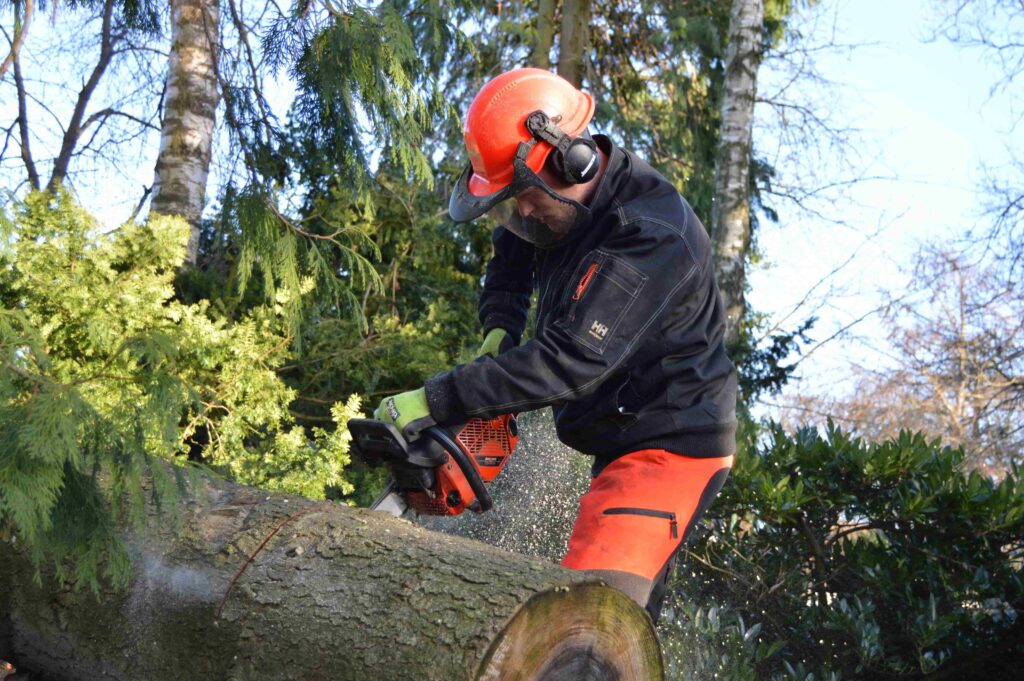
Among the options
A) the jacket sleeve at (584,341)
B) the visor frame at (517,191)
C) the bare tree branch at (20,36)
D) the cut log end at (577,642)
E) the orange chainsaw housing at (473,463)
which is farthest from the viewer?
the bare tree branch at (20,36)

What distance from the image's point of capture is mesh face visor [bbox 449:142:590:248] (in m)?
2.75

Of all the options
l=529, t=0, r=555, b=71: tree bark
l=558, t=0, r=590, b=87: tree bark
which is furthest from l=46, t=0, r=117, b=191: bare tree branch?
l=558, t=0, r=590, b=87: tree bark

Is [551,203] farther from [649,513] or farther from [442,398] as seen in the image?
[649,513]

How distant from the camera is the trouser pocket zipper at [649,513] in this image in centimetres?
257

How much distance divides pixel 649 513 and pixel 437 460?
24.0 inches

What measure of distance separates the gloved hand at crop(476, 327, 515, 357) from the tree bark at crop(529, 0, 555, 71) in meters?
6.94

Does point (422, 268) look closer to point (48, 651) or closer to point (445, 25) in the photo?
point (445, 25)

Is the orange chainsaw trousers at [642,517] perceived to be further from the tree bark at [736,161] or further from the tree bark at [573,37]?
the tree bark at [573,37]

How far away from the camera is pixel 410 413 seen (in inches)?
99.7

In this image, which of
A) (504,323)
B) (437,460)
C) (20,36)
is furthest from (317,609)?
(20,36)

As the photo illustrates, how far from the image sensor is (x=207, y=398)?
5.30m

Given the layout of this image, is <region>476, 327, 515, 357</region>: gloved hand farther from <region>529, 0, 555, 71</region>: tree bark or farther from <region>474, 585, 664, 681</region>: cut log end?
<region>529, 0, 555, 71</region>: tree bark

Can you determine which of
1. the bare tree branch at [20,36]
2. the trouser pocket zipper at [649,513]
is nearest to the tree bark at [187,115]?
the bare tree branch at [20,36]

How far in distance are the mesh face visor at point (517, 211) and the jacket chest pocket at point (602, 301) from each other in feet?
1.00
